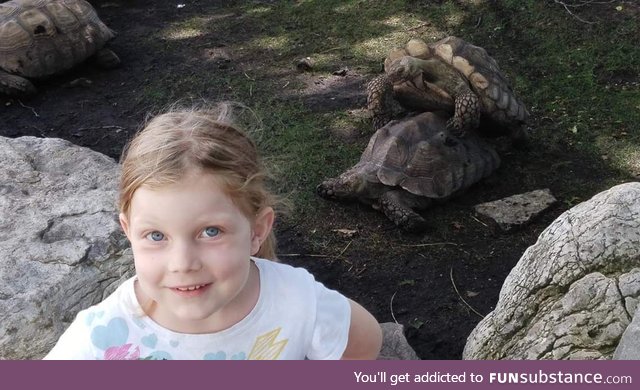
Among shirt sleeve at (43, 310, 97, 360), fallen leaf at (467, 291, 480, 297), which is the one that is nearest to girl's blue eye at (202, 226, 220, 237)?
shirt sleeve at (43, 310, 97, 360)

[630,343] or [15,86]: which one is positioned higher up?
[630,343]

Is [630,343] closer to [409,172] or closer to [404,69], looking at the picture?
[409,172]

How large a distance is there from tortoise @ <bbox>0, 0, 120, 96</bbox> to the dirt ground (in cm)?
32

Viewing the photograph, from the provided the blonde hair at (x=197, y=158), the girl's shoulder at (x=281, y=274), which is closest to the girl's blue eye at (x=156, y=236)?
the blonde hair at (x=197, y=158)

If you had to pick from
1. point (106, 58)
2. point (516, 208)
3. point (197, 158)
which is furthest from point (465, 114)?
point (106, 58)

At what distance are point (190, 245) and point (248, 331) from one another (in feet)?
1.30

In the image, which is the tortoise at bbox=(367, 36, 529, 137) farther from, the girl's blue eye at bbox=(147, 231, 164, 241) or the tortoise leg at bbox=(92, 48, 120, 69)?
the girl's blue eye at bbox=(147, 231, 164, 241)

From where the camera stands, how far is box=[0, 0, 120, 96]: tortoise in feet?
20.9

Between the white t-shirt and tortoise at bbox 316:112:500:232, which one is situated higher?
the white t-shirt

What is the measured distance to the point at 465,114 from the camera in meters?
4.65

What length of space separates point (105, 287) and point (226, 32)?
4.50 metres

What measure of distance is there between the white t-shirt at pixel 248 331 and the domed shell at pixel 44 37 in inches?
188

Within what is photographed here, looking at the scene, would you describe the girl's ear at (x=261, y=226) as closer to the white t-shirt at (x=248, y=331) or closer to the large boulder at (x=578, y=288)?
the white t-shirt at (x=248, y=331)

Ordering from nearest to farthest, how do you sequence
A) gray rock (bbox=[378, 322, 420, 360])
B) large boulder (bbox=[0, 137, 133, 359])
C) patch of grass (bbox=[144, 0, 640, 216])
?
large boulder (bbox=[0, 137, 133, 359]) < gray rock (bbox=[378, 322, 420, 360]) < patch of grass (bbox=[144, 0, 640, 216])
